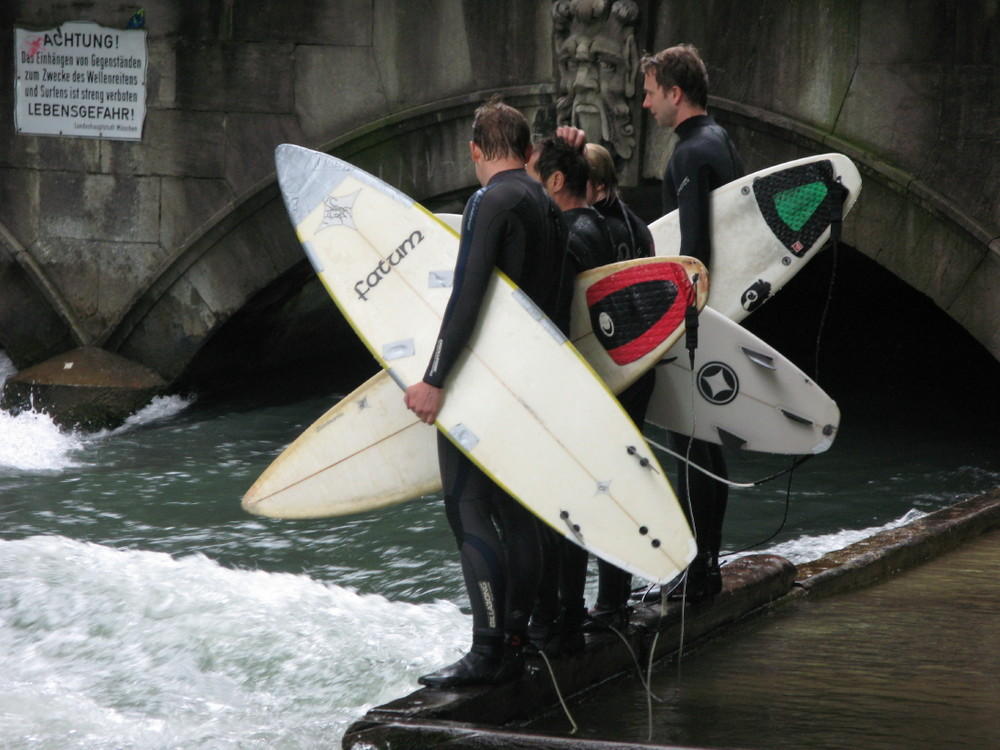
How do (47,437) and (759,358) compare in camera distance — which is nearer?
(759,358)

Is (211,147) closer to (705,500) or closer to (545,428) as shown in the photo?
(705,500)

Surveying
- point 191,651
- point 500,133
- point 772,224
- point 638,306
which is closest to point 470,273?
point 500,133

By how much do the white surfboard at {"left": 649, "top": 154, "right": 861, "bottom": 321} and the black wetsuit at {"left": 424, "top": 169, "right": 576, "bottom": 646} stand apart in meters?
0.80

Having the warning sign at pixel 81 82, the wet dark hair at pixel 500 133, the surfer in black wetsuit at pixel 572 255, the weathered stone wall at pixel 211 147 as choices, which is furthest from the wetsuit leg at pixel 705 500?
the warning sign at pixel 81 82

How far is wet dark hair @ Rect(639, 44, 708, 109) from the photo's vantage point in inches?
141

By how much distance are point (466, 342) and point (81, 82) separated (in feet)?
20.2

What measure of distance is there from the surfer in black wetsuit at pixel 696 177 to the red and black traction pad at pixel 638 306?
0.49m

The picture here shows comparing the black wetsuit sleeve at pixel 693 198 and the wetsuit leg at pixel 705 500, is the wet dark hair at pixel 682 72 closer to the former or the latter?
the black wetsuit sleeve at pixel 693 198

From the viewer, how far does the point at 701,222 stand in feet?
11.8

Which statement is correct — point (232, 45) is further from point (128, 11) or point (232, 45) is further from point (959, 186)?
point (959, 186)

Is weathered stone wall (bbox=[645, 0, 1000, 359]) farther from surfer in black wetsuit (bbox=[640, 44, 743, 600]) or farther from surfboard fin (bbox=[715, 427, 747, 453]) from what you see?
surfboard fin (bbox=[715, 427, 747, 453])

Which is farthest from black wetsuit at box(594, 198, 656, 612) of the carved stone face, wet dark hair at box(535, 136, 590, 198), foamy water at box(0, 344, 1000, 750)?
the carved stone face

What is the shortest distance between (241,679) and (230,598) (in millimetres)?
850

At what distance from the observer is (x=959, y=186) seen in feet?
21.9
